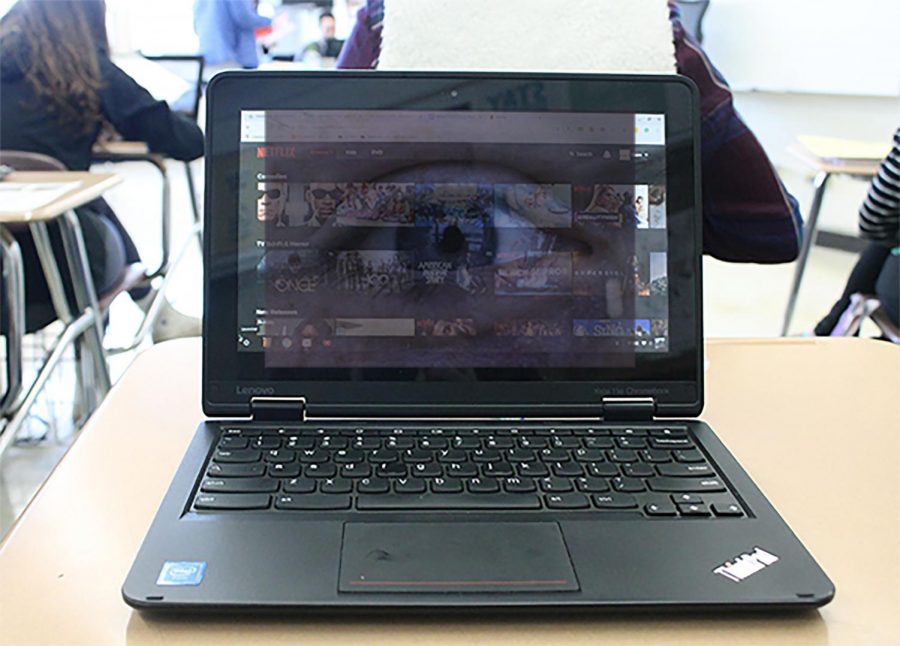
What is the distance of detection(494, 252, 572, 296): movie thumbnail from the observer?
0.63 metres

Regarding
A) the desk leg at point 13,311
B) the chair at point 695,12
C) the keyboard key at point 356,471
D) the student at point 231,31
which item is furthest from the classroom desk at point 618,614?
the chair at point 695,12

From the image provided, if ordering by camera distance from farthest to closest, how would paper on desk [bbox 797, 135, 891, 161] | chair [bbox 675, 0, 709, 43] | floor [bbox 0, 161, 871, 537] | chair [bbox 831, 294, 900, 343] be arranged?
chair [bbox 675, 0, 709, 43], paper on desk [bbox 797, 135, 891, 161], floor [bbox 0, 161, 871, 537], chair [bbox 831, 294, 900, 343]

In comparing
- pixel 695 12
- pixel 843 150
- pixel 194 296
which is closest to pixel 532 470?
pixel 843 150

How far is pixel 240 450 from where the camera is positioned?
56cm

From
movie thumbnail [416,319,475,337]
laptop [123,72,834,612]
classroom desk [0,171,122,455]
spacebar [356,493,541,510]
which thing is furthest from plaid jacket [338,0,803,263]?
classroom desk [0,171,122,455]

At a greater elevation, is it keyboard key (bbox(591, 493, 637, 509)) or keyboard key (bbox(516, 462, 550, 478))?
keyboard key (bbox(591, 493, 637, 509))

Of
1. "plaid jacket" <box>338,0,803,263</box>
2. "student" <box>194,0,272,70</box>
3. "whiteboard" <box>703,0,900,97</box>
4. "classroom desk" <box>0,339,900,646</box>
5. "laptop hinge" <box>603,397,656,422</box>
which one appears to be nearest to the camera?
"classroom desk" <box>0,339,900,646</box>

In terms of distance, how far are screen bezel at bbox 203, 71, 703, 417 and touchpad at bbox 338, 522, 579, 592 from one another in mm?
148

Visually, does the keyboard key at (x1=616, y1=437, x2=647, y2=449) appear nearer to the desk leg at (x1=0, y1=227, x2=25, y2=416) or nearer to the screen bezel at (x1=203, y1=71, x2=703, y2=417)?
the screen bezel at (x1=203, y1=71, x2=703, y2=417)

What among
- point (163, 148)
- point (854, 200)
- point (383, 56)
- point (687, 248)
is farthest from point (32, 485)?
point (854, 200)

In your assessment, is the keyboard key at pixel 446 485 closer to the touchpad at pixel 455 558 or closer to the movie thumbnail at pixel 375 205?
the touchpad at pixel 455 558

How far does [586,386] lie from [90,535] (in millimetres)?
342

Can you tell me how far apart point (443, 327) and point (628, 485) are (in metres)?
0.18

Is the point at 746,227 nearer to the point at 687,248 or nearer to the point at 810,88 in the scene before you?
the point at 687,248
